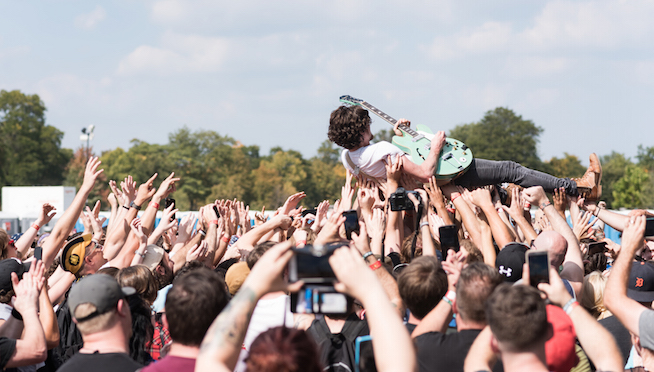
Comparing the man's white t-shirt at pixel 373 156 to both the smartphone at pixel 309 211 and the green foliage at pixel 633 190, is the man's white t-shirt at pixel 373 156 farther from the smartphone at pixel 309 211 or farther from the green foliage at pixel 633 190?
the green foliage at pixel 633 190

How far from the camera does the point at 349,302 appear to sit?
246cm

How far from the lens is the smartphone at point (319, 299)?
2.27 m

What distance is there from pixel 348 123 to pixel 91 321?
3488 millimetres

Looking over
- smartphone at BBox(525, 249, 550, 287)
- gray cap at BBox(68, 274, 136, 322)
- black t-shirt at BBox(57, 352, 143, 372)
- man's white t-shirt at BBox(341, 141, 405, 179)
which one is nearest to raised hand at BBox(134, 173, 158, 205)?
man's white t-shirt at BBox(341, 141, 405, 179)

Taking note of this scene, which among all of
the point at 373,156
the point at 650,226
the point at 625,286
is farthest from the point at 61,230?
the point at 650,226

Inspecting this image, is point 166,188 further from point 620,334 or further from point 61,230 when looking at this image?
point 620,334

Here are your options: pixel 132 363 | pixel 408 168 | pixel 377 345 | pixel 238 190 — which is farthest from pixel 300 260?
pixel 238 190

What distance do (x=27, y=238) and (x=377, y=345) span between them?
5.16 metres

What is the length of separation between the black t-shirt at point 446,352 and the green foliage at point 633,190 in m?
71.2

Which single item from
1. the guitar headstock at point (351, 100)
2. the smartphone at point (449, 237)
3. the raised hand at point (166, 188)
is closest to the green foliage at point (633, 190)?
→ the guitar headstock at point (351, 100)

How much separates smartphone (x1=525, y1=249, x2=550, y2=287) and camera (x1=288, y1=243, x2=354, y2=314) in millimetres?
1136

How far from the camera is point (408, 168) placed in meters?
5.85

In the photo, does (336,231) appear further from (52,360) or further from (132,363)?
(52,360)

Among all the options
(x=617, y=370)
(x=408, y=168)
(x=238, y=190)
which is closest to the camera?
(x=617, y=370)
